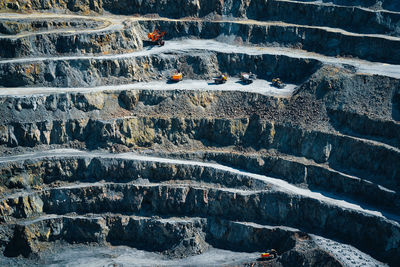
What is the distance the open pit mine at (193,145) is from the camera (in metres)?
40.8

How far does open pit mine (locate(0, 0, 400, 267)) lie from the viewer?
134 feet

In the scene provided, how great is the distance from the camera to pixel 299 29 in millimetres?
56625

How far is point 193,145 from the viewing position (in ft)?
157

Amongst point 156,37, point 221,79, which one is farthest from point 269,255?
point 156,37

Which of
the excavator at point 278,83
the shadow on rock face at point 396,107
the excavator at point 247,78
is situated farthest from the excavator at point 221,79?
the shadow on rock face at point 396,107

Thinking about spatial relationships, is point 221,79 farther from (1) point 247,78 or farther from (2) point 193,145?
(2) point 193,145

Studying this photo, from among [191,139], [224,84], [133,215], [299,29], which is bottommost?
[133,215]

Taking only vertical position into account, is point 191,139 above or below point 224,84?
below

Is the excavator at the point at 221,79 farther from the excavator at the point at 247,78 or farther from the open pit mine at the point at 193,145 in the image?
the excavator at the point at 247,78

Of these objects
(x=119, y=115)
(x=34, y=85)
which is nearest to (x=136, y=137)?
(x=119, y=115)

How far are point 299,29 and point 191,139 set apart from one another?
20563 millimetres

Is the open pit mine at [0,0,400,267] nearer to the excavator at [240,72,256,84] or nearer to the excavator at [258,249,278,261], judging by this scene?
the excavator at [258,249,278,261]

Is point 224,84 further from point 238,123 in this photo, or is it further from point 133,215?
point 133,215

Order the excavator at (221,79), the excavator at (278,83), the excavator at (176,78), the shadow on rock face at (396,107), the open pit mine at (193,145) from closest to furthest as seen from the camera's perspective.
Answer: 1. the open pit mine at (193,145)
2. the shadow on rock face at (396,107)
3. the excavator at (278,83)
4. the excavator at (176,78)
5. the excavator at (221,79)
